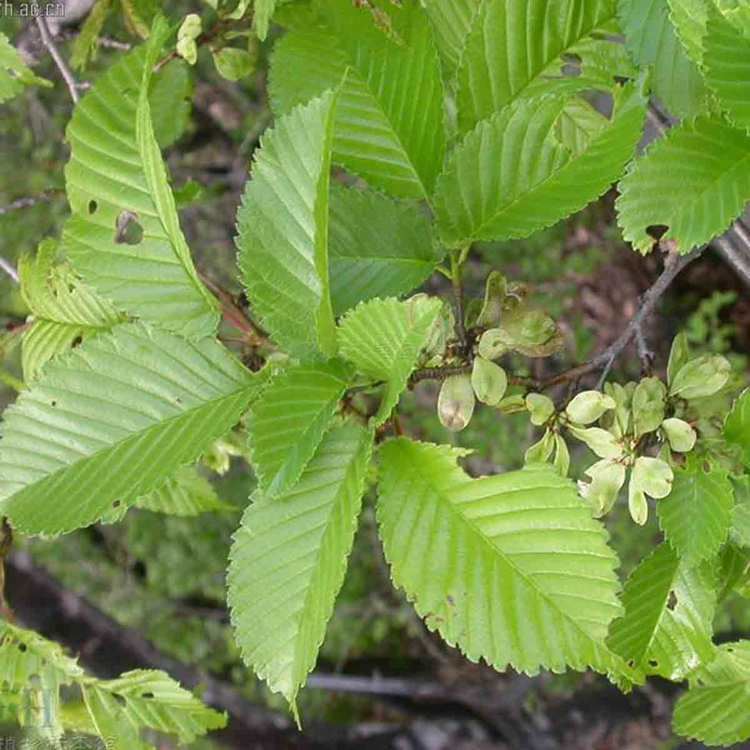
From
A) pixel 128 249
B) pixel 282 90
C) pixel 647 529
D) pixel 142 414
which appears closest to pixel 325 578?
pixel 142 414

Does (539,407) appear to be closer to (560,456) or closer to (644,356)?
(560,456)

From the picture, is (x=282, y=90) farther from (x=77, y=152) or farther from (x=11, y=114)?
(x=11, y=114)

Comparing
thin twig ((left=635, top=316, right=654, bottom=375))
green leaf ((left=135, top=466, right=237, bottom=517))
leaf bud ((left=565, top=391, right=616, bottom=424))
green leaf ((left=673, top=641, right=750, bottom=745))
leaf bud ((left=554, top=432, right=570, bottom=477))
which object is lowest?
green leaf ((left=673, top=641, right=750, bottom=745))

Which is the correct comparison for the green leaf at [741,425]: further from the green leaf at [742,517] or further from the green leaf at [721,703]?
the green leaf at [721,703]

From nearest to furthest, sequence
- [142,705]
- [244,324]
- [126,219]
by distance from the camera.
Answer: [126,219] → [244,324] → [142,705]

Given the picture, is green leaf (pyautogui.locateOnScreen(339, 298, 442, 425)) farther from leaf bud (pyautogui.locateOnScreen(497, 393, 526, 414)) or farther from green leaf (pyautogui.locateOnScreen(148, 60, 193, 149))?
green leaf (pyautogui.locateOnScreen(148, 60, 193, 149))

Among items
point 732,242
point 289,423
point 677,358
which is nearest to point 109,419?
point 289,423

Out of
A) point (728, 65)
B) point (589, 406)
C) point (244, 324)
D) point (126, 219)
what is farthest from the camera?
point (244, 324)

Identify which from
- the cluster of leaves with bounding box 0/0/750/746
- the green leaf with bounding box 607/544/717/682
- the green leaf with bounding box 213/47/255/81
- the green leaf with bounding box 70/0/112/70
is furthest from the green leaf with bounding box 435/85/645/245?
the green leaf with bounding box 70/0/112/70
